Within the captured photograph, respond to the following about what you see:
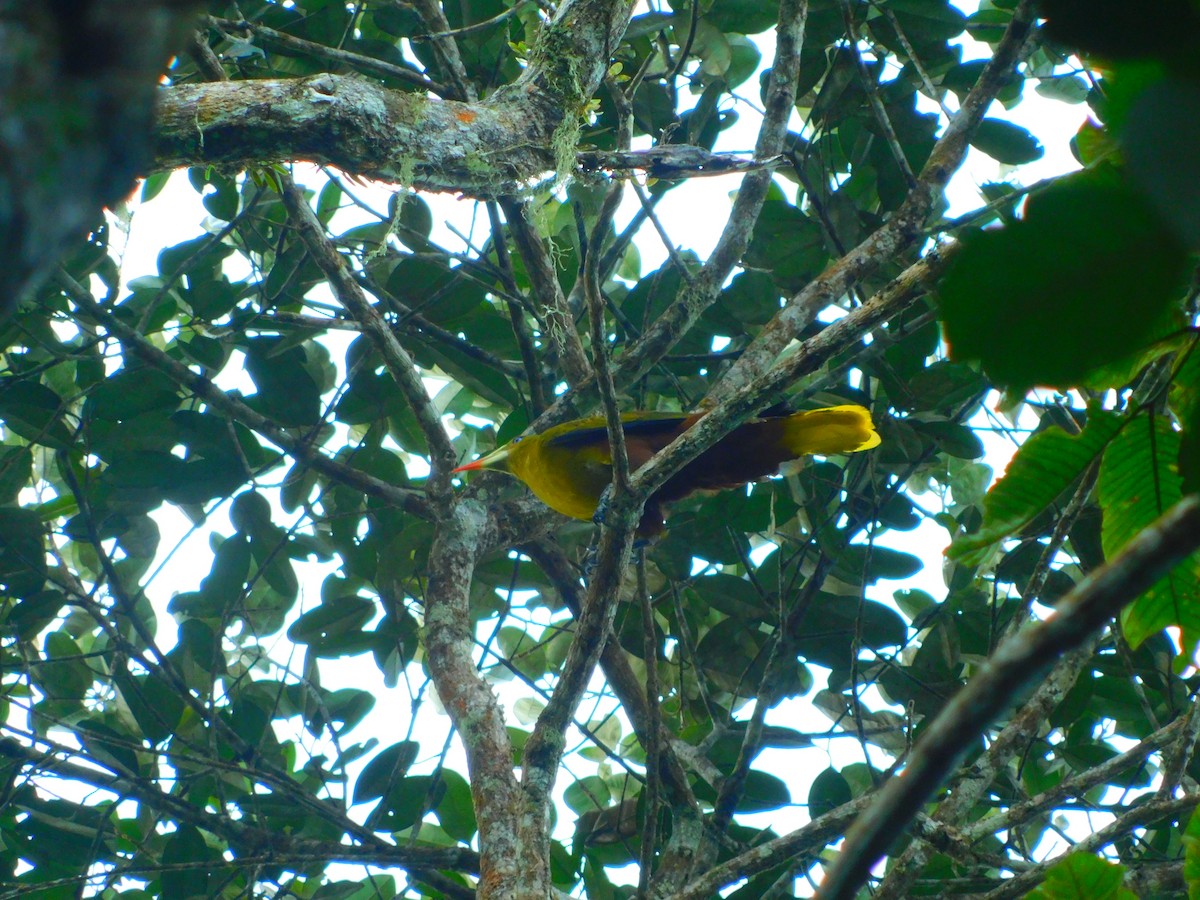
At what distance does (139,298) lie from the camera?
4035 mm

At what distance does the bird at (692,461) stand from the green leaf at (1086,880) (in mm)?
2184

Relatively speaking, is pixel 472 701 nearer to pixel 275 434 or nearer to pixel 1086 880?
pixel 275 434

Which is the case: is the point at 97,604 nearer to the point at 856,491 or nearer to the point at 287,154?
the point at 287,154

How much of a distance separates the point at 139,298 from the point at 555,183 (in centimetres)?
194

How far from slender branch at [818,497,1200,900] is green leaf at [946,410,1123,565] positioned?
0.65 metres

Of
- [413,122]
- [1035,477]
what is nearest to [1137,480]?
[1035,477]

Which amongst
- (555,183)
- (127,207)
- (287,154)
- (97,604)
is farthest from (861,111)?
(97,604)

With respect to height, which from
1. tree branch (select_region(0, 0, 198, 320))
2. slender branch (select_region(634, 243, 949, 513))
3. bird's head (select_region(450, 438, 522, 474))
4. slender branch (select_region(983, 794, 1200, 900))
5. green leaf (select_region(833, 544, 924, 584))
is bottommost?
slender branch (select_region(983, 794, 1200, 900))

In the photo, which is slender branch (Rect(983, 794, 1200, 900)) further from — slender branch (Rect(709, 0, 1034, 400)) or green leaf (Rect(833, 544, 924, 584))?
slender branch (Rect(709, 0, 1034, 400))

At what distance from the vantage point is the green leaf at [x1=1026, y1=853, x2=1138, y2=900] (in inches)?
65.9

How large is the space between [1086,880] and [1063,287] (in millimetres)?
1469

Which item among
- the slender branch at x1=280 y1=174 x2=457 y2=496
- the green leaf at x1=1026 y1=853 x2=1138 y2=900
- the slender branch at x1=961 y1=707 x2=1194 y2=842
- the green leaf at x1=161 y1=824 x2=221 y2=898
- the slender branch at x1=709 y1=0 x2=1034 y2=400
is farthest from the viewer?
the green leaf at x1=161 y1=824 x2=221 y2=898

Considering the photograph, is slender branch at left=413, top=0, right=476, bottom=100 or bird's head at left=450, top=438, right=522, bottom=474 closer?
slender branch at left=413, top=0, right=476, bottom=100

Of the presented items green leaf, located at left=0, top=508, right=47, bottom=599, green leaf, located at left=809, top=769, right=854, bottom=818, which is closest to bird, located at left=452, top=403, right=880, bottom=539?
green leaf, located at left=809, top=769, right=854, bottom=818
